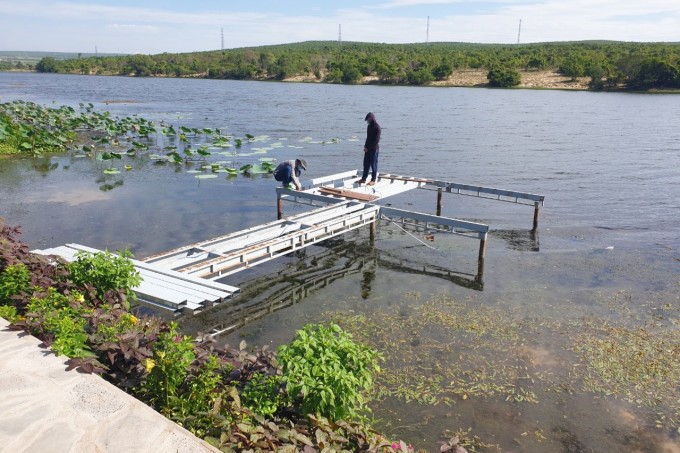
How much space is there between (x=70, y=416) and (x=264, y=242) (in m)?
6.30

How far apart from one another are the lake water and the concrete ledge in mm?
3148

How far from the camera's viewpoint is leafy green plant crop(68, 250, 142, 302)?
19.4ft

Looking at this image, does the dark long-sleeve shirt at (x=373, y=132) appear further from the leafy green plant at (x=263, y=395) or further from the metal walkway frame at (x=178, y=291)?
the leafy green plant at (x=263, y=395)

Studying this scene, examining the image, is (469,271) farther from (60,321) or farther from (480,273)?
(60,321)

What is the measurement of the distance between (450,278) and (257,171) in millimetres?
11936

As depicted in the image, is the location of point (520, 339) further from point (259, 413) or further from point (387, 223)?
point (387, 223)

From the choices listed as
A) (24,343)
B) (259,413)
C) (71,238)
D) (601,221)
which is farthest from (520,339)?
(71,238)

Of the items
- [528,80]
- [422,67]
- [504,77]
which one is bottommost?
[528,80]

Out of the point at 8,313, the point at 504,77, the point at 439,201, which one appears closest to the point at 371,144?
the point at 439,201

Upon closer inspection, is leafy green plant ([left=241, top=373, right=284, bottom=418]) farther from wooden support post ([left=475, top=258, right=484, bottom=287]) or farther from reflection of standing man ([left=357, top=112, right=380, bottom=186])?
reflection of standing man ([left=357, top=112, right=380, bottom=186])

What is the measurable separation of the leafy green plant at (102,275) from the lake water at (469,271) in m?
2.43

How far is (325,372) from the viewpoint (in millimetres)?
4277

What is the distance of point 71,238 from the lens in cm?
1215

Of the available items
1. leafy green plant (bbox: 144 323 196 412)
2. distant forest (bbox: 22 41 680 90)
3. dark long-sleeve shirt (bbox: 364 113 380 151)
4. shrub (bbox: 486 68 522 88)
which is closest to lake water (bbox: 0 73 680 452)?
dark long-sleeve shirt (bbox: 364 113 380 151)
